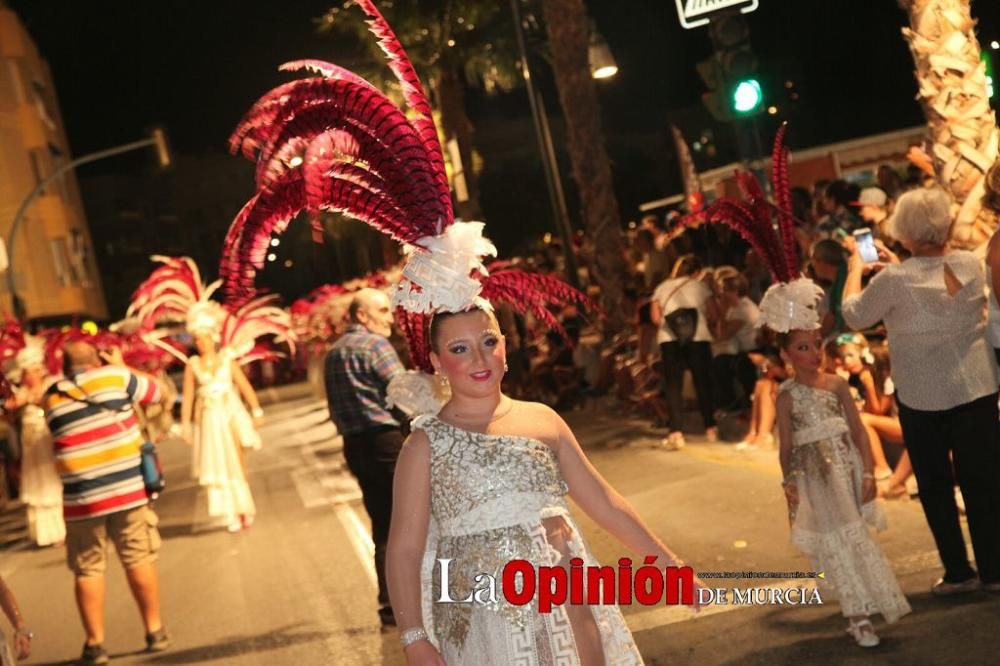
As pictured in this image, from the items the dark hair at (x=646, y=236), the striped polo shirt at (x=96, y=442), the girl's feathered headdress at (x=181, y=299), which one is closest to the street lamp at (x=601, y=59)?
the dark hair at (x=646, y=236)

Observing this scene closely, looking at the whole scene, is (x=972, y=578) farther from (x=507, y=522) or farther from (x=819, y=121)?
(x=819, y=121)

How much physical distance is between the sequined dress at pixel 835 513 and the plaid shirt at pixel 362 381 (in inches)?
107

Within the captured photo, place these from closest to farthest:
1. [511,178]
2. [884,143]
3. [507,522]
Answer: [507,522], [884,143], [511,178]

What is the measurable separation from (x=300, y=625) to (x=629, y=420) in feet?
28.3

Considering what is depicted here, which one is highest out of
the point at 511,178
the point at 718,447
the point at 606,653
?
the point at 511,178

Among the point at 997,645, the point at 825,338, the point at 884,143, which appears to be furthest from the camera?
the point at 884,143

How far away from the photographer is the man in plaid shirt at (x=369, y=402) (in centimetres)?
798

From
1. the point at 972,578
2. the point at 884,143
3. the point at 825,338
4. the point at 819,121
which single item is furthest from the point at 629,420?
the point at 819,121

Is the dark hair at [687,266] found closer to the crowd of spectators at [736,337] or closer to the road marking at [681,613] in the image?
the crowd of spectators at [736,337]

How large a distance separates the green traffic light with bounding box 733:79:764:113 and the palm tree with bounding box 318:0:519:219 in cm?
1360

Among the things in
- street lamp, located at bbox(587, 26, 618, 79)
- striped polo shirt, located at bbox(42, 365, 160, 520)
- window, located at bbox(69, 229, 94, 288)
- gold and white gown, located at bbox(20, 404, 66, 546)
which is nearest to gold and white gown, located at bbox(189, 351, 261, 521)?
gold and white gown, located at bbox(20, 404, 66, 546)

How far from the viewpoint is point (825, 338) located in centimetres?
998

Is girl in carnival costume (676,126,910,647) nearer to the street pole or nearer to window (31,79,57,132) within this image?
the street pole

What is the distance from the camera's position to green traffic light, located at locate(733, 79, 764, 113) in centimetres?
1209
